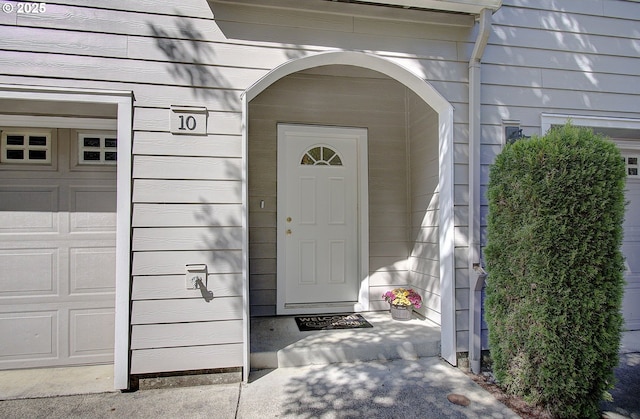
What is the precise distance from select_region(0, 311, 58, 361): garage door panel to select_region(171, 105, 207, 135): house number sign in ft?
5.48

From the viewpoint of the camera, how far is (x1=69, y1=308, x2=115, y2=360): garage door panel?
2818 millimetres

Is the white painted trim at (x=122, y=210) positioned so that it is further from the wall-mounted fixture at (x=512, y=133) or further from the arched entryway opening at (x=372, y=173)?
the wall-mounted fixture at (x=512, y=133)

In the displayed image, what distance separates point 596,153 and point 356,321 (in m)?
2.38

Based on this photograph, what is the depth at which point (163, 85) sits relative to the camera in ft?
8.48

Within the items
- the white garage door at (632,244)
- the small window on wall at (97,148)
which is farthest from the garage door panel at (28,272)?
the white garage door at (632,244)

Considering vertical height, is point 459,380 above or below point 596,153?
below

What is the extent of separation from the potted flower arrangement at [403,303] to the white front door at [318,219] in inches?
17.7

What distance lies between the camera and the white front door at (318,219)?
3941 mm

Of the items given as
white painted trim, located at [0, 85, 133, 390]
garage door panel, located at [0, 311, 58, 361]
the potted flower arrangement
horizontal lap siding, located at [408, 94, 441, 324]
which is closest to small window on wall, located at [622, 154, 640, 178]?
horizontal lap siding, located at [408, 94, 441, 324]

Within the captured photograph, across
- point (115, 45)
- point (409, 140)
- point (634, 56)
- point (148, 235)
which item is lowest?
point (148, 235)

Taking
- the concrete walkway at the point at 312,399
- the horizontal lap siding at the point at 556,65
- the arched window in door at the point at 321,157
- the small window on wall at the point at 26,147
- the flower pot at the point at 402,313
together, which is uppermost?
the horizontal lap siding at the point at 556,65

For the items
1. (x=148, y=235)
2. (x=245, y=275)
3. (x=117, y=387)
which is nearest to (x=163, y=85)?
(x=148, y=235)

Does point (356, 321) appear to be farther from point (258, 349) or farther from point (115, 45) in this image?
point (115, 45)

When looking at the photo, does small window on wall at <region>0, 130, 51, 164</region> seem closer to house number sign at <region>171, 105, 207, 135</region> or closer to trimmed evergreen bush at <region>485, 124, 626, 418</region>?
house number sign at <region>171, 105, 207, 135</region>
